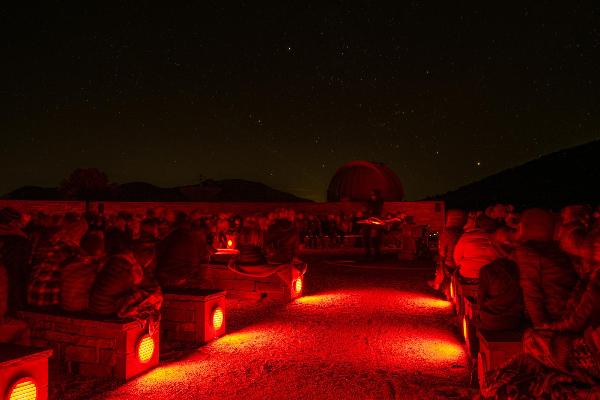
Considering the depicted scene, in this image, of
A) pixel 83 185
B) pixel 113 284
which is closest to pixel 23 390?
pixel 113 284

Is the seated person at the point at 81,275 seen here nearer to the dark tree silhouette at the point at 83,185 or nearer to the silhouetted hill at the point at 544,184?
the dark tree silhouette at the point at 83,185

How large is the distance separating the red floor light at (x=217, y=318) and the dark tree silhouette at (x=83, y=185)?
129ft

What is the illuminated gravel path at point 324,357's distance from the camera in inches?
205

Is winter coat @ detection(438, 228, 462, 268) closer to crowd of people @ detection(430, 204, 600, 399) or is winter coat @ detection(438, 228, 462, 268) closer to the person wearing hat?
crowd of people @ detection(430, 204, 600, 399)

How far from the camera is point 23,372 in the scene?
424 cm

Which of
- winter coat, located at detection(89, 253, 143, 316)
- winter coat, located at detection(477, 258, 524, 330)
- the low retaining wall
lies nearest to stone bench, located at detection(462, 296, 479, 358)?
winter coat, located at detection(477, 258, 524, 330)

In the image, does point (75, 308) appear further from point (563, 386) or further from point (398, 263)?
point (398, 263)

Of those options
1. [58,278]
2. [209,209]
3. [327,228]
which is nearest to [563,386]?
[58,278]

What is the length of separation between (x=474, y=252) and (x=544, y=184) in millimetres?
66758

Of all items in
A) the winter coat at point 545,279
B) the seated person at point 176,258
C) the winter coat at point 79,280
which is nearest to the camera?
the winter coat at point 545,279

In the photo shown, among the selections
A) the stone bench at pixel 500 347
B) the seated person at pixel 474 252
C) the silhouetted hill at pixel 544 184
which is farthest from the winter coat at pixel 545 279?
the silhouetted hill at pixel 544 184

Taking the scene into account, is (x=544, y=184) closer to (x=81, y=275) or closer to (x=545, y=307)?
(x=545, y=307)

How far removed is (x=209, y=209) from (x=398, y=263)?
45.1 ft

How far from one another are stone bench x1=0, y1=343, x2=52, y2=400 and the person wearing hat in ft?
5.51
